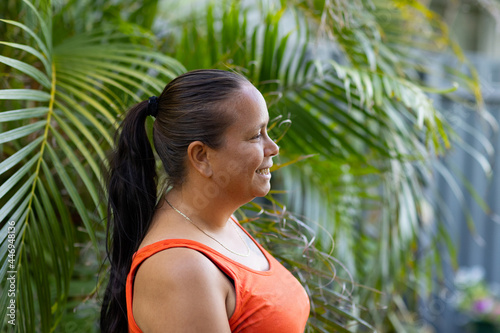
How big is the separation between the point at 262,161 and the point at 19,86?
854mm

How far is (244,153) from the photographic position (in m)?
0.94

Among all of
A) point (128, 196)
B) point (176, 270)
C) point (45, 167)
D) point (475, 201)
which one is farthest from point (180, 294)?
point (475, 201)

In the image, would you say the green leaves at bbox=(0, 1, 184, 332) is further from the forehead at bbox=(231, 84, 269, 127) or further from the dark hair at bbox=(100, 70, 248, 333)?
the forehead at bbox=(231, 84, 269, 127)

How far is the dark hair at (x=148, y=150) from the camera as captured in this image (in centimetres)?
94

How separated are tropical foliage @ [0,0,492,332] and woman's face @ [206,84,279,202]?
1.05 feet

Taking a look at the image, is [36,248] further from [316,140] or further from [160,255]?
[316,140]

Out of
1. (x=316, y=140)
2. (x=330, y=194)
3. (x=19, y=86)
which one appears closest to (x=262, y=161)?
(x=316, y=140)

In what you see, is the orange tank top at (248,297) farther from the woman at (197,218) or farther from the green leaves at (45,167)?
the green leaves at (45,167)

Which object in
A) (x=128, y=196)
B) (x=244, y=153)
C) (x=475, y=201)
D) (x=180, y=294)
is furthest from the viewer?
(x=475, y=201)

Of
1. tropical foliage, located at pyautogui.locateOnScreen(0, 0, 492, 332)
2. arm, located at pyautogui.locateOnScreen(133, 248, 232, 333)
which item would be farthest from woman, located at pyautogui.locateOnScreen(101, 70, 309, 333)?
tropical foliage, located at pyautogui.locateOnScreen(0, 0, 492, 332)

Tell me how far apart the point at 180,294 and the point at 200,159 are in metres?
0.24

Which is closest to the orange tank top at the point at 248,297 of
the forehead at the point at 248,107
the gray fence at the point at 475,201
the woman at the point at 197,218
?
the woman at the point at 197,218

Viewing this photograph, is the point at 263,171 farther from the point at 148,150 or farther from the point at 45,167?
the point at 45,167

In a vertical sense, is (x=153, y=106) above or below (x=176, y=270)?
above
